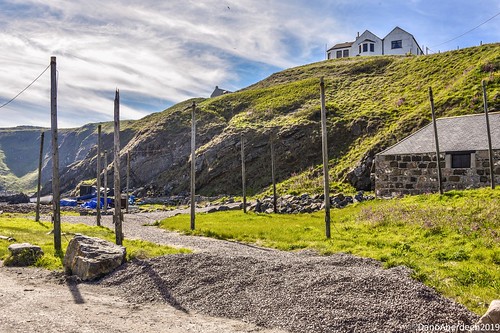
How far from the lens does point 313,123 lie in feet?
256

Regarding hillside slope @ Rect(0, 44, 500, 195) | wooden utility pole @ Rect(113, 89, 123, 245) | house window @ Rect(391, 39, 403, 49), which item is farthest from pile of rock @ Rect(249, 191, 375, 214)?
house window @ Rect(391, 39, 403, 49)

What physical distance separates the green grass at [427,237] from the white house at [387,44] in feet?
325

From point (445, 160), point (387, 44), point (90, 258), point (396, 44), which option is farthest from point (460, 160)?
point (387, 44)

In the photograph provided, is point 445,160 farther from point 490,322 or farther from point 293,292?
point 490,322

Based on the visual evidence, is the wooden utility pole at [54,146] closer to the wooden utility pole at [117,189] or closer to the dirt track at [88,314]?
the wooden utility pole at [117,189]

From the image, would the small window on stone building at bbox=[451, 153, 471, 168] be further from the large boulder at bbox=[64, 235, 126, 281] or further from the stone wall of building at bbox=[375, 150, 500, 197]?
the large boulder at bbox=[64, 235, 126, 281]

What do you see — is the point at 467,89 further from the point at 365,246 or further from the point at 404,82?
the point at 365,246

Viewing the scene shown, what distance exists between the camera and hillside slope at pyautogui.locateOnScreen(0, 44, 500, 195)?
59438 millimetres

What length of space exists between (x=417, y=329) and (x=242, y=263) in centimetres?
759

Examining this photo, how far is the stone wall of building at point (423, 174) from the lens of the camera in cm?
3716

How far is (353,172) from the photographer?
176ft

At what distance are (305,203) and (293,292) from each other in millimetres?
33064

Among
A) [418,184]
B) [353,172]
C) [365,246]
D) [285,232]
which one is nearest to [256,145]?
[353,172]

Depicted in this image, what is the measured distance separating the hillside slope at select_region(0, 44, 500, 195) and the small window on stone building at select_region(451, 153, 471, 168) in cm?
1351
